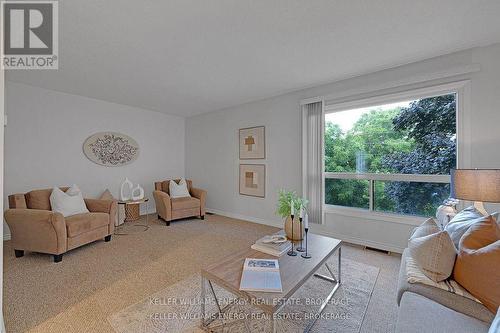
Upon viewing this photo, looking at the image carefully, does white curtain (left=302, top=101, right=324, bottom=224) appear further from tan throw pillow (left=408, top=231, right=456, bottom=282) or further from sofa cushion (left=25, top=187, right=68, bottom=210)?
sofa cushion (left=25, top=187, right=68, bottom=210)

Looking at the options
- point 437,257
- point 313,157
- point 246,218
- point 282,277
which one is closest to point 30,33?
point 282,277

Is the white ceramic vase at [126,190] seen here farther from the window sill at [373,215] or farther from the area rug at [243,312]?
the window sill at [373,215]

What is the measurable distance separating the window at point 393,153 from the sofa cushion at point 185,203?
8.30 ft

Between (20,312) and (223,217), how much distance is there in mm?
3273

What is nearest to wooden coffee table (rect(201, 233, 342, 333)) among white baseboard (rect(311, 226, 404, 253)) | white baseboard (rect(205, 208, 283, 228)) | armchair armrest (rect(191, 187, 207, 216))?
white baseboard (rect(311, 226, 404, 253))

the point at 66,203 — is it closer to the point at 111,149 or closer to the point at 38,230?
the point at 38,230

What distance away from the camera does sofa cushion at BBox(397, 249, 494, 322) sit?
1062mm

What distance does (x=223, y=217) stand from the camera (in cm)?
473

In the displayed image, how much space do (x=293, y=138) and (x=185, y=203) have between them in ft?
7.89

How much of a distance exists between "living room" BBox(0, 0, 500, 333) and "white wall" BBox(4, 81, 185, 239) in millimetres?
26

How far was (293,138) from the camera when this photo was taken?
379 centimetres

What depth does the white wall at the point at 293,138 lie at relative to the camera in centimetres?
234

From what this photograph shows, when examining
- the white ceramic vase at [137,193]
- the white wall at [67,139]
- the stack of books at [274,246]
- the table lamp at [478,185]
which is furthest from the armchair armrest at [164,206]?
the table lamp at [478,185]

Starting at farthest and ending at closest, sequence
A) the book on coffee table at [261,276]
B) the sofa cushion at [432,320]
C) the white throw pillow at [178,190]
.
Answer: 1. the white throw pillow at [178,190]
2. the book on coffee table at [261,276]
3. the sofa cushion at [432,320]
